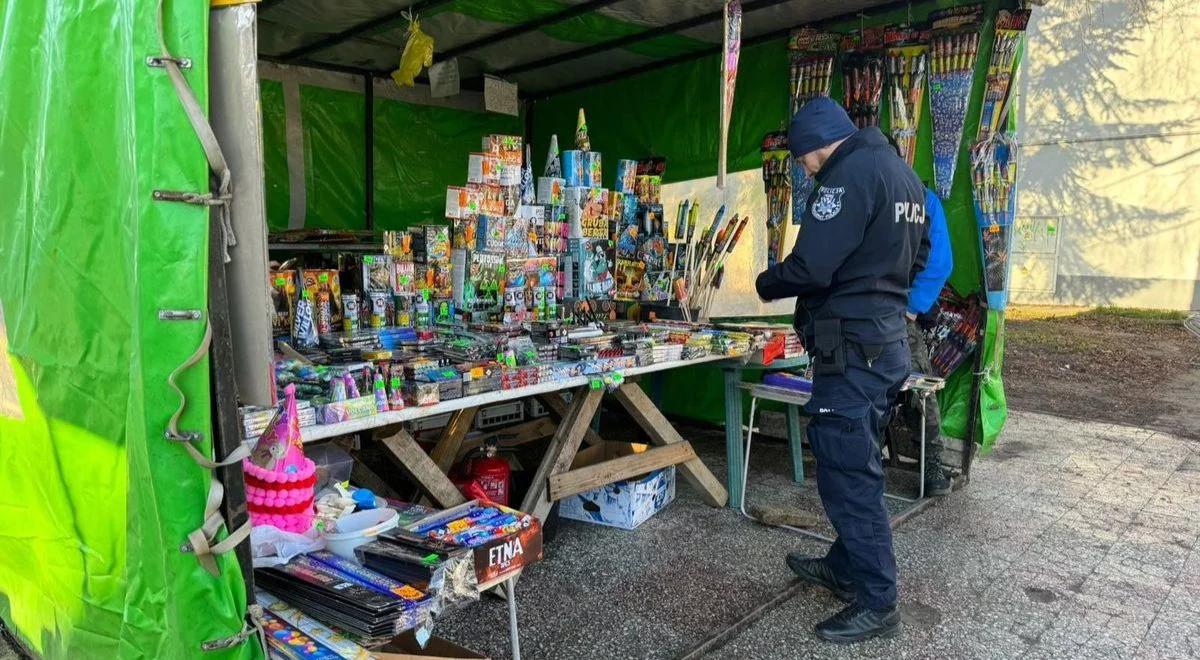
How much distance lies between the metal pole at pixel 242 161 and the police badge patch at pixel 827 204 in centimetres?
194

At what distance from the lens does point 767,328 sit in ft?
14.8

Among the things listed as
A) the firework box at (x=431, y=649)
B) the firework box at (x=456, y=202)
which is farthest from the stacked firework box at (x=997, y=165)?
the firework box at (x=431, y=649)

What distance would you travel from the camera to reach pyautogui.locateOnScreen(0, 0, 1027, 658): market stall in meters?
1.63

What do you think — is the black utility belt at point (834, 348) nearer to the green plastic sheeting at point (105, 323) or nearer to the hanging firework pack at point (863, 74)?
the green plastic sheeting at point (105, 323)

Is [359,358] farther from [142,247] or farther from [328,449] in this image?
[142,247]

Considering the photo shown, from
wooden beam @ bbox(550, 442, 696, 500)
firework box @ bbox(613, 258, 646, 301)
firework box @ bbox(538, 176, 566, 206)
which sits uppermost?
firework box @ bbox(538, 176, 566, 206)

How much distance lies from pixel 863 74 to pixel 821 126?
1974 millimetres

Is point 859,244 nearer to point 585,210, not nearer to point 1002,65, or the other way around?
point 585,210

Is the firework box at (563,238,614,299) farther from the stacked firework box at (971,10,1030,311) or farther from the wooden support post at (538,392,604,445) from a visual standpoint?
the stacked firework box at (971,10,1030,311)

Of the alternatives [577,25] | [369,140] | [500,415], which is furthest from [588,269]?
[369,140]

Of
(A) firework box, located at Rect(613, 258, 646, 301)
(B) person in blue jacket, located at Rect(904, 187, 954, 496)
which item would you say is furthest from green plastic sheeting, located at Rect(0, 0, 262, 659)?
(B) person in blue jacket, located at Rect(904, 187, 954, 496)

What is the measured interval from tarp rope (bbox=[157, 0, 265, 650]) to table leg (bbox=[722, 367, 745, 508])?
9.36 feet

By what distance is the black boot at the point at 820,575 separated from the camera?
3195 millimetres

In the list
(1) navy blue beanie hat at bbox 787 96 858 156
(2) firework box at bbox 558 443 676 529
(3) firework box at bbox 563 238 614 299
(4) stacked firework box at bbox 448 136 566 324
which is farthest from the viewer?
(3) firework box at bbox 563 238 614 299
